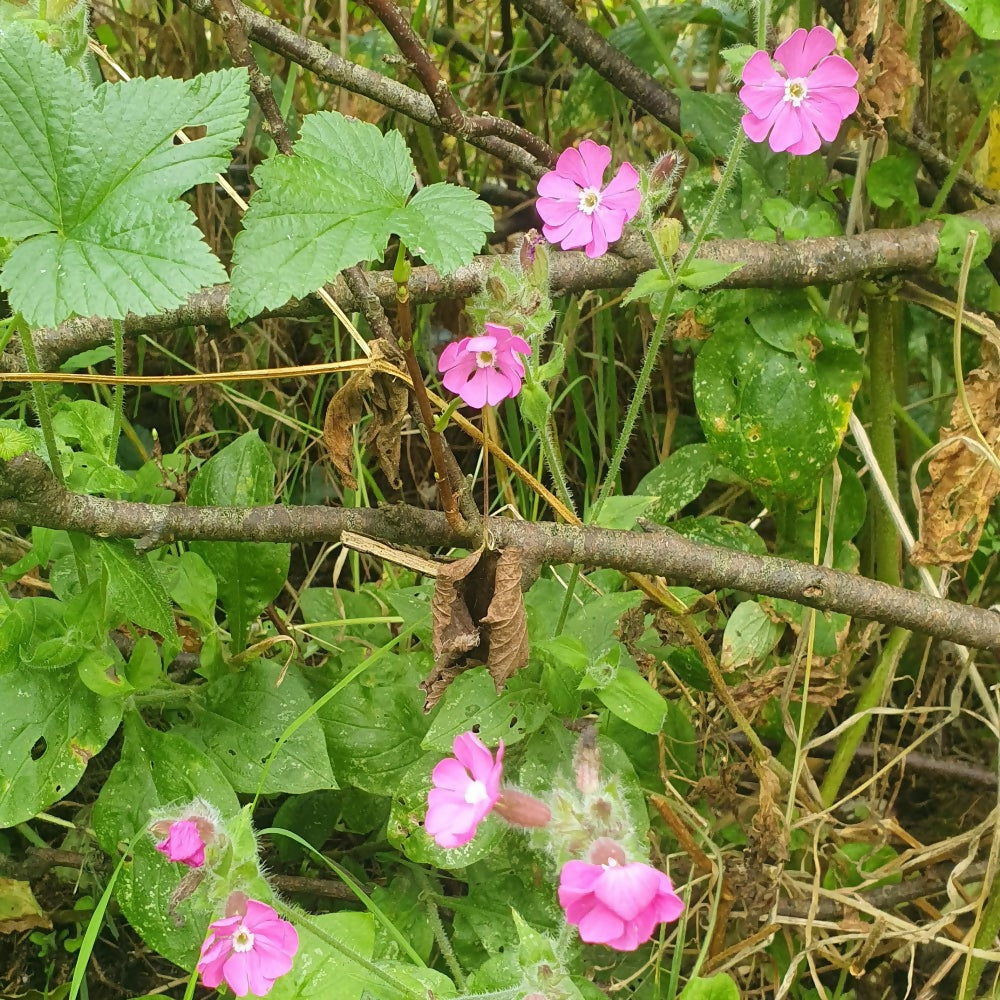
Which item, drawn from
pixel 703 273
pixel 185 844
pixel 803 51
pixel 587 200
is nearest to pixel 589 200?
pixel 587 200

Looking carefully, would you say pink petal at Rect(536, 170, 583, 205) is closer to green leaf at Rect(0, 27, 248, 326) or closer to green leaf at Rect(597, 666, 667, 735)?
green leaf at Rect(0, 27, 248, 326)

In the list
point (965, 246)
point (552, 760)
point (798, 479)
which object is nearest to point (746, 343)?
point (798, 479)

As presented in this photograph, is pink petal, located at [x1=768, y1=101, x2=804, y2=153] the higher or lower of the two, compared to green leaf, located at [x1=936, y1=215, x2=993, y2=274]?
higher

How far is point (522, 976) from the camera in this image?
97cm

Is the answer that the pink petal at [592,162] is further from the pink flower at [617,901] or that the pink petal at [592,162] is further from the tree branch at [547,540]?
the pink flower at [617,901]

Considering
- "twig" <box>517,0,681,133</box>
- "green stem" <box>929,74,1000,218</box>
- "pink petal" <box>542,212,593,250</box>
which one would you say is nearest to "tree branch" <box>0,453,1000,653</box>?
"pink petal" <box>542,212,593,250</box>

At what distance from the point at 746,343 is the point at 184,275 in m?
0.98

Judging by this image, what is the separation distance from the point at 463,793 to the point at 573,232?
703mm

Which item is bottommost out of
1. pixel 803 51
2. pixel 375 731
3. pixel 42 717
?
pixel 375 731

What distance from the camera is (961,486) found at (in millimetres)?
1562

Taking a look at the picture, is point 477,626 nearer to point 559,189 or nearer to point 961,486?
point 559,189

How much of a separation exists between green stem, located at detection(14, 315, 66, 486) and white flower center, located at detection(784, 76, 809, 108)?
929mm

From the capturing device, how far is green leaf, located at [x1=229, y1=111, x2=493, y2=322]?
882 millimetres

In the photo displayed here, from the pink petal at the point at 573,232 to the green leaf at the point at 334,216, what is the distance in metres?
0.21
